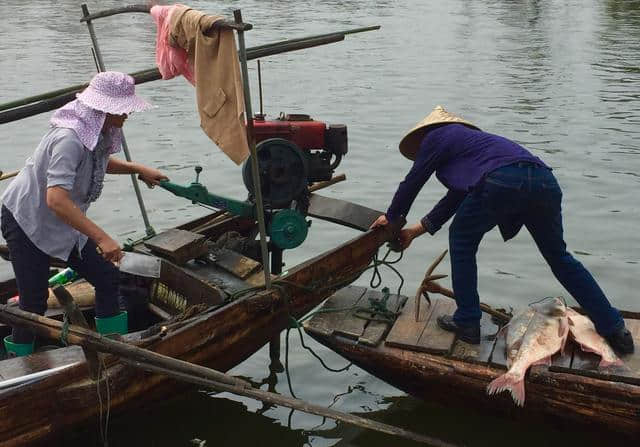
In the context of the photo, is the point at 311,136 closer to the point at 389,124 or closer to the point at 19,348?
the point at 19,348

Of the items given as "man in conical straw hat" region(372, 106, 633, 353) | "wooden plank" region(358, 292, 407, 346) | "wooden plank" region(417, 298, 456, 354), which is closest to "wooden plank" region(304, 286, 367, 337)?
"wooden plank" region(358, 292, 407, 346)

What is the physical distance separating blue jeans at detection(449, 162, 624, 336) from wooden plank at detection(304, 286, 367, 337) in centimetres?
87

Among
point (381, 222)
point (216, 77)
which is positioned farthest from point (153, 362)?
point (381, 222)

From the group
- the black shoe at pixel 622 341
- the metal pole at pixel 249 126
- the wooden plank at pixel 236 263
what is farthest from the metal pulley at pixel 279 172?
the black shoe at pixel 622 341

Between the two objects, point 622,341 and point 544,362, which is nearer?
point 544,362

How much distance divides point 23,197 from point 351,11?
2622cm

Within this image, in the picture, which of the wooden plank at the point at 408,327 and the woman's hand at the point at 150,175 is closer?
the wooden plank at the point at 408,327

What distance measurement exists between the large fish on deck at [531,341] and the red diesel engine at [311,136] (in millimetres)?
1913

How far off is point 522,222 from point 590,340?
0.87m

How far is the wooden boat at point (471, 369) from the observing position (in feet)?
15.1

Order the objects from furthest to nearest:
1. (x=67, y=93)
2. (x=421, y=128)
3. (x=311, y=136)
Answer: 1. (x=311, y=136)
2. (x=421, y=128)
3. (x=67, y=93)

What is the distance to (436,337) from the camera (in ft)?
17.0

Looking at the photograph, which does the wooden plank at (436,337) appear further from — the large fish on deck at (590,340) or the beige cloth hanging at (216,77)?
the beige cloth hanging at (216,77)

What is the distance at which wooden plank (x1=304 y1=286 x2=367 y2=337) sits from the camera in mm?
5367
